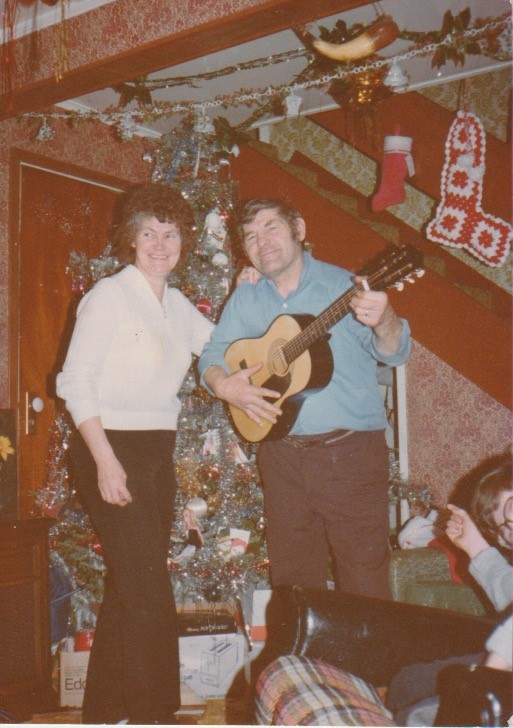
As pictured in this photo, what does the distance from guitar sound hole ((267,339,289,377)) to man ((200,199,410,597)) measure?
0.27ft

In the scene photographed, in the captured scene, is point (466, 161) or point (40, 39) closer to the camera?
point (40, 39)

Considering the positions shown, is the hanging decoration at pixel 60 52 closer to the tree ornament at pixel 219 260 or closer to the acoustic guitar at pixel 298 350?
the tree ornament at pixel 219 260

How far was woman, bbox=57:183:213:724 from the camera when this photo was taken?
1.86 meters

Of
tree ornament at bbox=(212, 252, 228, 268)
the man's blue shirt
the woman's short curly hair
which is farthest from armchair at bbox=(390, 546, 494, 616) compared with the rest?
tree ornament at bbox=(212, 252, 228, 268)

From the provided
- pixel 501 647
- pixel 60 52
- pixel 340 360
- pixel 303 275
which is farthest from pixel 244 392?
pixel 60 52

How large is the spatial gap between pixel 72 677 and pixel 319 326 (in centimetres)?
202

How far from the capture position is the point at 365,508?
2.10 metres

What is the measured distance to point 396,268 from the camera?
1.92 metres

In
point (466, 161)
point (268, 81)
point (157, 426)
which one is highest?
point (268, 81)

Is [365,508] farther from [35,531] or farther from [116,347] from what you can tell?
[35,531]

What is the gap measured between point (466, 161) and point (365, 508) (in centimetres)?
257

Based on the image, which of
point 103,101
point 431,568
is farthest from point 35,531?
point 103,101

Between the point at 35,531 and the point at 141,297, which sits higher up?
the point at 141,297

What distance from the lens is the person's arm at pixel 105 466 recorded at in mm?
1891
